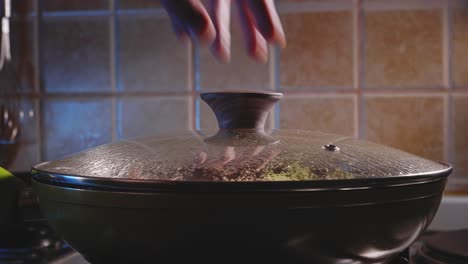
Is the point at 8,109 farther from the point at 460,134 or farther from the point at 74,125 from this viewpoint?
the point at 460,134

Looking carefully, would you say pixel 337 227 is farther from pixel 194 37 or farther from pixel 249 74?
pixel 249 74

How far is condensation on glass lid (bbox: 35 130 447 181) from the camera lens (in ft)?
1.05

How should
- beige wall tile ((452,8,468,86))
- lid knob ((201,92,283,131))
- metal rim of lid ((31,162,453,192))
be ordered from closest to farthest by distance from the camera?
1. metal rim of lid ((31,162,453,192))
2. lid knob ((201,92,283,131))
3. beige wall tile ((452,8,468,86))

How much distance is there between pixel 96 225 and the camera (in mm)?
331

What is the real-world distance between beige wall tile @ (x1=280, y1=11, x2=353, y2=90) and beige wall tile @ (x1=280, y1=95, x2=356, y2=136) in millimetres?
21

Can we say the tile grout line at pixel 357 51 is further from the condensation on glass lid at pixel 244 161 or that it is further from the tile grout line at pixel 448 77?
the condensation on glass lid at pixel 244 161

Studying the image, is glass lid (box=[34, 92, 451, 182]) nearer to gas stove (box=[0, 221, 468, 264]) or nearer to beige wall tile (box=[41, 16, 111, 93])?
gas stove (box=[0, 221, 468, 264])

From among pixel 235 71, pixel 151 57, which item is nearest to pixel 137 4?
pixel 151 57

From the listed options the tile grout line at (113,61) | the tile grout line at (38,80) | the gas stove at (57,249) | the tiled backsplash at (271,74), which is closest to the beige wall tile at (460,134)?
the tiled backsplash at (271,74)

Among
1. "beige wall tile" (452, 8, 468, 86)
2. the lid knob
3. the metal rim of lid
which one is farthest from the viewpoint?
"beige wall tile" (452, 8, 468, 86)

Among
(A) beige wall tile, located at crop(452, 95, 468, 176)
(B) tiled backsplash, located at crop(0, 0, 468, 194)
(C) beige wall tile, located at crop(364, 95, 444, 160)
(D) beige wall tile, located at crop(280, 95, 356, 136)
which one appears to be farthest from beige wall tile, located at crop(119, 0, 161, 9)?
(A) beige wall tile, located at crop(452, 95, 468, 176)

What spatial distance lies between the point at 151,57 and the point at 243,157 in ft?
1.67

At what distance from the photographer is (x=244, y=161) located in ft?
1.11

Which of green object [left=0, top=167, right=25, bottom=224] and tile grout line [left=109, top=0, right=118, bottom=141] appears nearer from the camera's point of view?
green object [left=0, top=167, right=25, bottom=224]
